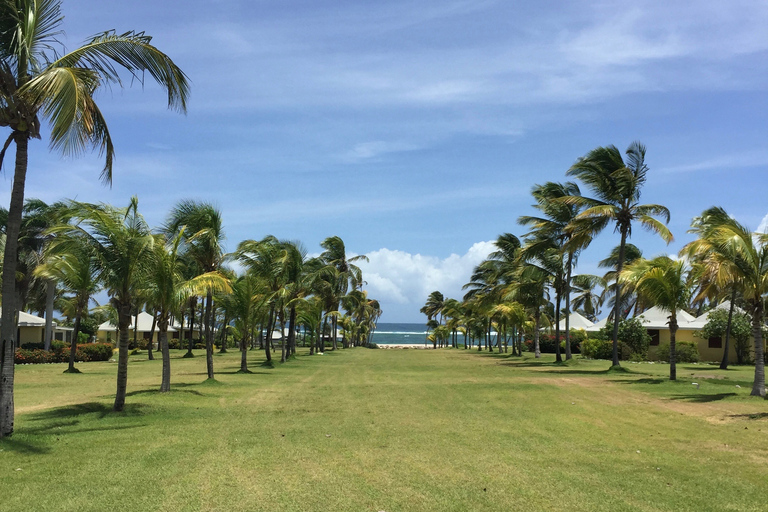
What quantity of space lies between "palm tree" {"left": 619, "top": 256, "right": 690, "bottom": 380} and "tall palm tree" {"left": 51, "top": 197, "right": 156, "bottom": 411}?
50.1 ft

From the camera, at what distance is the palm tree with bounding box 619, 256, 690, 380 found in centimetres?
1928

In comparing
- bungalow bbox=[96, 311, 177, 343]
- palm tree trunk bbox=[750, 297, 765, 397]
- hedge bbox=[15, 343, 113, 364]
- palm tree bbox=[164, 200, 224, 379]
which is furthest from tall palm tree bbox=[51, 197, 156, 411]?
bungalow bbox=[96, 311, 177, 343]

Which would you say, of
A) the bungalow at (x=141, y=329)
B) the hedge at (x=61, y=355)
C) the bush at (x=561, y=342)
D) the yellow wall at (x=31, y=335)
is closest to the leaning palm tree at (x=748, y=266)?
the bush at (x=561, y=342)

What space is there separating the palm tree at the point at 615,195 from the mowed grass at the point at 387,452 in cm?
998

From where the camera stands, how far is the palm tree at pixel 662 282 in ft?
63.3

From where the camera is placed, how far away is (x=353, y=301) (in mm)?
59719

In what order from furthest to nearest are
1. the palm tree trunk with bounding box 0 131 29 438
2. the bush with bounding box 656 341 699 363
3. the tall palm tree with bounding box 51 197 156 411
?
the bush with bounding box 656 341 699 363, the tall palm tree with bounding box 51 197 156 411, the palm tree trunk with bounding box 0 131 29 438

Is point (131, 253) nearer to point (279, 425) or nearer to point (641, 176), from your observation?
point (279, 425)

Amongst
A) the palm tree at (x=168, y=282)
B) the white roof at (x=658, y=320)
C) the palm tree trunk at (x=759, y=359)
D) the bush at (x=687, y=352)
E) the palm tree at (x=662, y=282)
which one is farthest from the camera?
the white roof at (x=658, y=320)

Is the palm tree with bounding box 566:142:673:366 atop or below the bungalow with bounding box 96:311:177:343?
atop

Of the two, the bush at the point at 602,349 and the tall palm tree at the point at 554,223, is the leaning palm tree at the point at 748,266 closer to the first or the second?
the tall palm tree at the point at 554,223

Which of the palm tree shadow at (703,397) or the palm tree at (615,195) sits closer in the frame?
the palm tree shadow at (703,397)

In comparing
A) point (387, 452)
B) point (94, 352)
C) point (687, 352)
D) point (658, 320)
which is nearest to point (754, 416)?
point (387, 452)

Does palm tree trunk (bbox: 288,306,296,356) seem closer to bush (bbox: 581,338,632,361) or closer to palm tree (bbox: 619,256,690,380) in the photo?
bush (bbox: 581,338,632,361)
